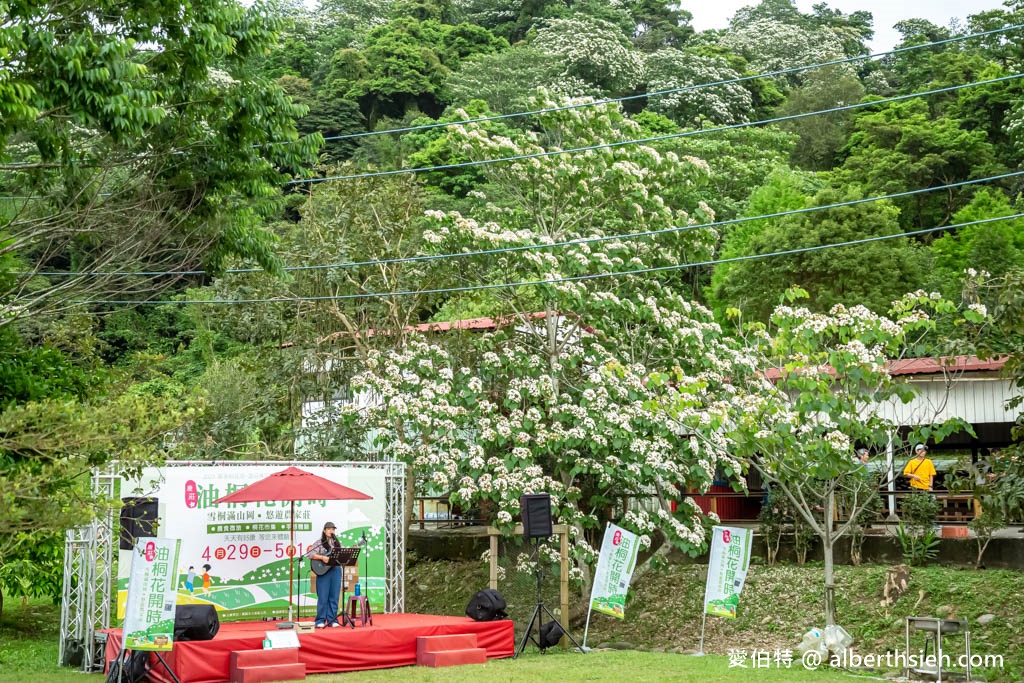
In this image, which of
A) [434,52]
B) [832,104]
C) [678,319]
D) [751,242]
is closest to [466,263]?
[678,319]

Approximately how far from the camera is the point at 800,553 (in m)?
16.8

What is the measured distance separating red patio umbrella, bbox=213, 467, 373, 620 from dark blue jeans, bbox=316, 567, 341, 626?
0.80 m

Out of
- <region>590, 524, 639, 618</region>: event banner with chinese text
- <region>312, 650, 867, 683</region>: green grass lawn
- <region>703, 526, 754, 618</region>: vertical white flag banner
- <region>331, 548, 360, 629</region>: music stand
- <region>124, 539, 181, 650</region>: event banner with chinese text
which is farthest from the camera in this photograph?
<region>590, 524, 639, 618</region>: event banner with chinese text

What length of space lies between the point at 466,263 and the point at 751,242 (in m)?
14.1

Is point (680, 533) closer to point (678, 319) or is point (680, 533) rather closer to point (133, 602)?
point (678, 319)

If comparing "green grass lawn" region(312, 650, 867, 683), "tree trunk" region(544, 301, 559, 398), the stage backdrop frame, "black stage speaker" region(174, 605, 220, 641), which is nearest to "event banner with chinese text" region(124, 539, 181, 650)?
"black stage speaker" region(174, 605, 220, 641)

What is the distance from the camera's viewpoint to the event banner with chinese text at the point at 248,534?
44.6 ft

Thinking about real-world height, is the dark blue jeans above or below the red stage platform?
above

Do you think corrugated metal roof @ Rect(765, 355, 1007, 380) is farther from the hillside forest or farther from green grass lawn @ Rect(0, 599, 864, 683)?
green grass lawn @ Rect(0, 599, 864, 683)

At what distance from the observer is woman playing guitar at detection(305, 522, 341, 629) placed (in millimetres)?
12906

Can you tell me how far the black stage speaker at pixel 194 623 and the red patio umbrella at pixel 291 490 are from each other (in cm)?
174

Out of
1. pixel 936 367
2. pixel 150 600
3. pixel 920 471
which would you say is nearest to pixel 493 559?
pixel 150 600

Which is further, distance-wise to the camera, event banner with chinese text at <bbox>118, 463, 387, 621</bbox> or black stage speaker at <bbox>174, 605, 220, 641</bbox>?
event banner with chinese text at <bbox>118, 463, 387, 621</bbox>

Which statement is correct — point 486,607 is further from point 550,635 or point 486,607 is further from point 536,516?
point 536,516
